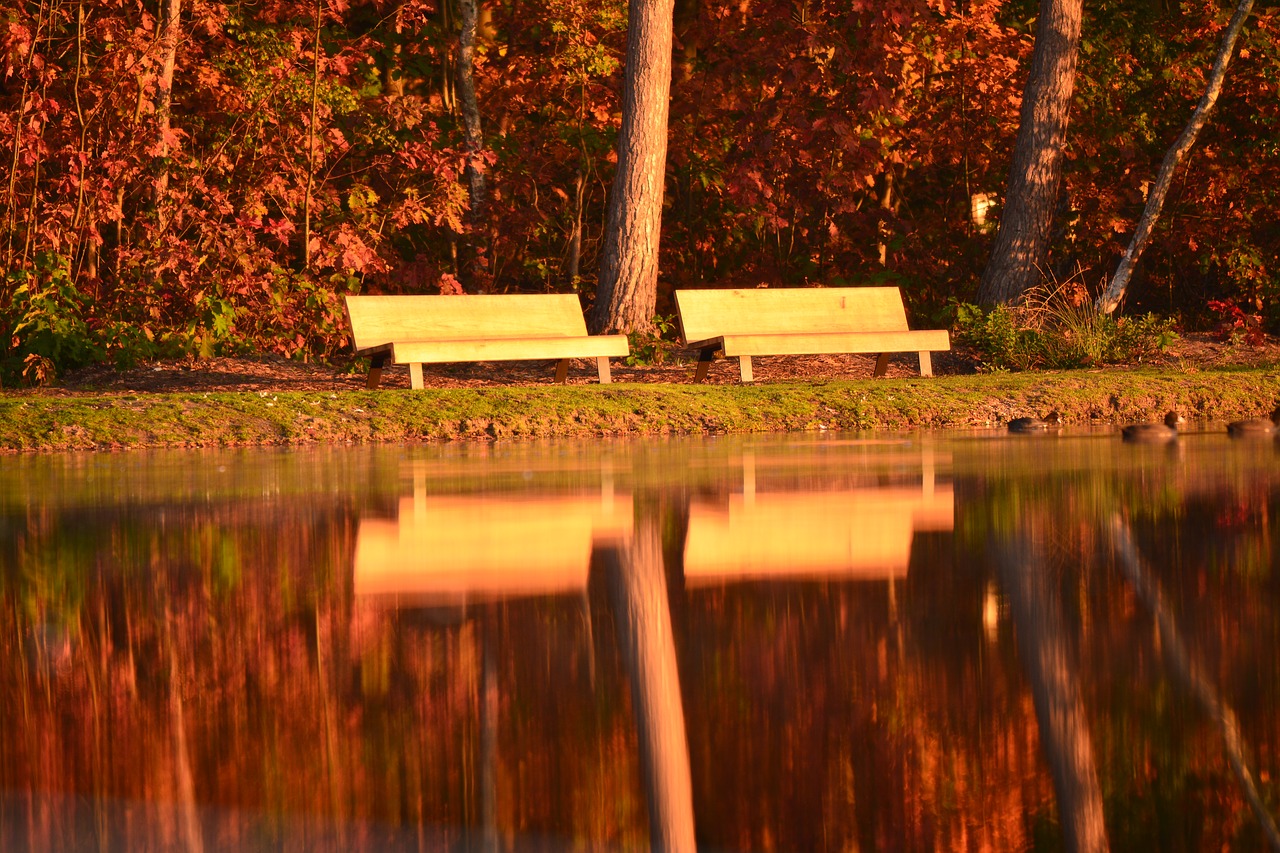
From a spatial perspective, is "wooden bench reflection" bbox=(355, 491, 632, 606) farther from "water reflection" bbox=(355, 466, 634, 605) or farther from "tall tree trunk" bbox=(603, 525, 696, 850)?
"tall tree trunk" bbox=(603, 525, 696, 850)

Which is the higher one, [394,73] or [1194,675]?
[394,73]

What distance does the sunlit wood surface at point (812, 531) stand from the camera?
480cm

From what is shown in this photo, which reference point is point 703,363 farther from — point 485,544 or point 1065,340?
point 485,544

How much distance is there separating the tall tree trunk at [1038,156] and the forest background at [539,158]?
786 millimetres

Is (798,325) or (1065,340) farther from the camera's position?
(1065,340)

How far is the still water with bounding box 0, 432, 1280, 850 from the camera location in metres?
2.45

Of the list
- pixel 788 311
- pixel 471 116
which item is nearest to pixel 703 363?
pixel 788 311

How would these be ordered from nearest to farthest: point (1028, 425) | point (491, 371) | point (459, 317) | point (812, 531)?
point (812, 531)
point (1028, 425)
point (459, 317)
point (491, 371)

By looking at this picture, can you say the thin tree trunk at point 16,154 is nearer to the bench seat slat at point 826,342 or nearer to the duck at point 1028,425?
the bench seat slat at point 826,342

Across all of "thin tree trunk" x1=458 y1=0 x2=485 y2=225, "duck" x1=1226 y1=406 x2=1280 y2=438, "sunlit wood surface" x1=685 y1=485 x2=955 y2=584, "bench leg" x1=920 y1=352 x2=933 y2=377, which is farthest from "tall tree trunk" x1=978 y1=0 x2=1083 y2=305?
"sunlit wood surface" x1=685 y1=485 x2=955 y2=584

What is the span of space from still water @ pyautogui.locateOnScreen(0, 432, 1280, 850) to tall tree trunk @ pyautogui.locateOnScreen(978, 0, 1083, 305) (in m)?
10.6

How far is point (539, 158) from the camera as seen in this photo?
19.5 meters

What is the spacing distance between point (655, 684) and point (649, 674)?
0.10 metres

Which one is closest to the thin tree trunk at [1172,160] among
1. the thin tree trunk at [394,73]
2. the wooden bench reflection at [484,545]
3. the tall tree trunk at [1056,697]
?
the thin tree trunk at [394,73]
